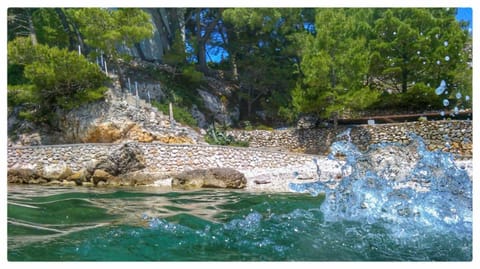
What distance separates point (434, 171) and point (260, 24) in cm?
1023

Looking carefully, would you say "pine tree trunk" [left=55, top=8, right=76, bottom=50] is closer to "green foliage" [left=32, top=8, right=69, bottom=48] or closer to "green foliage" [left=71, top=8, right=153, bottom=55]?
"green foliage" [left=32, top=8, right=69, bottom=48]

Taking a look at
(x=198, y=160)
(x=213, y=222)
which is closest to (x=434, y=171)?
(x=213, y=222)

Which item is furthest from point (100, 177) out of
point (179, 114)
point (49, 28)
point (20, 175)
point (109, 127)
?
point (49, 28)

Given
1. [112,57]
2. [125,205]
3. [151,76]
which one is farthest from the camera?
[151,76]

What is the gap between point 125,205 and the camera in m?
4.14

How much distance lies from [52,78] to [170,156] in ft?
13.0

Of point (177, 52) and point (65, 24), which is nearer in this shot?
point (65, 24)

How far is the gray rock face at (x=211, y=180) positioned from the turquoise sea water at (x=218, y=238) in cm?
291

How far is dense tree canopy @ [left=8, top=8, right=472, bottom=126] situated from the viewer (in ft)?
32.6

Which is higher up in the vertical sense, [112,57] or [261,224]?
[112,57]

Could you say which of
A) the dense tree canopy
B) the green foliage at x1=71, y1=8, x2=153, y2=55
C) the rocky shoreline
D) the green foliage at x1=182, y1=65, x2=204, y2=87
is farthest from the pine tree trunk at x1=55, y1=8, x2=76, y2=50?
the rocky shoreline

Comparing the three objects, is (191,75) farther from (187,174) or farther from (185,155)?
(187,174)

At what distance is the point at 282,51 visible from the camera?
14.0m

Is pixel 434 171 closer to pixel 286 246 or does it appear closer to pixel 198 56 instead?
pixel 286 246
